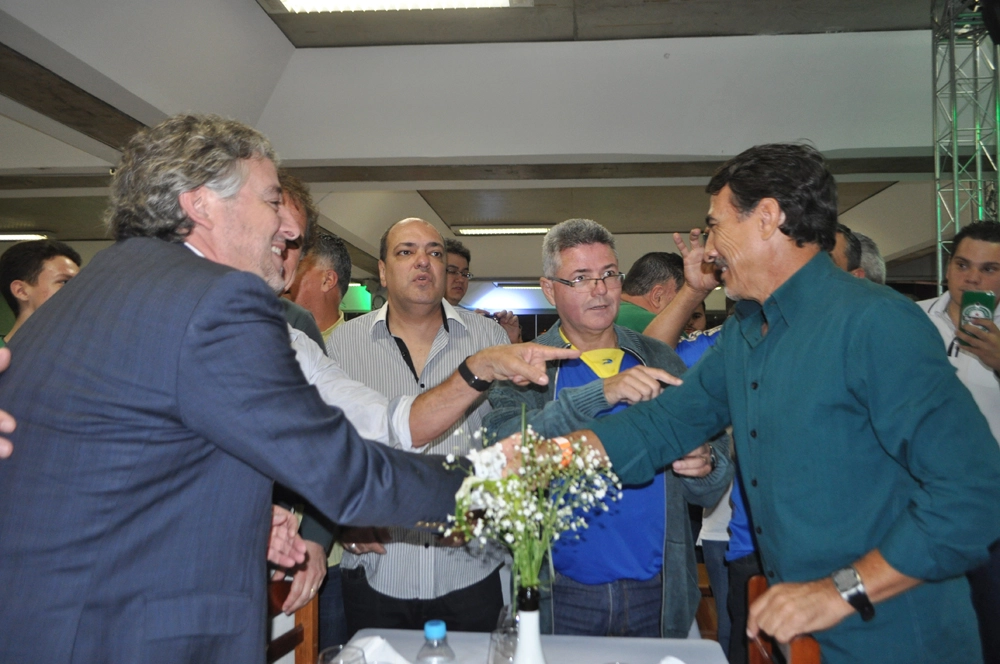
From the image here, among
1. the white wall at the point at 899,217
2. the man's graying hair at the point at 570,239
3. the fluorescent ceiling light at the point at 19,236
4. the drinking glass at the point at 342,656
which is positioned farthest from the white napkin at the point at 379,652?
the fluorescent ceiling light at the point at 19,236

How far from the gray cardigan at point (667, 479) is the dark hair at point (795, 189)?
660 mm

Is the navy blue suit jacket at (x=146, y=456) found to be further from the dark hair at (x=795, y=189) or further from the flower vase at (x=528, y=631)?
the dark hair at (x=795, y=189)

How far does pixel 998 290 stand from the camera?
3.67 meters

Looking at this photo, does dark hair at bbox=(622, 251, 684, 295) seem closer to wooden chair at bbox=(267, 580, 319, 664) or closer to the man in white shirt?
the man in white shirt

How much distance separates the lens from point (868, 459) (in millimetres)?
1548

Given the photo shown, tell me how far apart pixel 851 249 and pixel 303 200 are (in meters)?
2.35

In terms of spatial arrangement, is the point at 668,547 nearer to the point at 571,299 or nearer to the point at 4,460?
the point at 571,299

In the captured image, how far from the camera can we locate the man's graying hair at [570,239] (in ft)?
8.79

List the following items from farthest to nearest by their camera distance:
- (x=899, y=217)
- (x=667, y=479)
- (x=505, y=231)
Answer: (x=505, y=231) < (x=899, y=217) < (x=667, y=479)

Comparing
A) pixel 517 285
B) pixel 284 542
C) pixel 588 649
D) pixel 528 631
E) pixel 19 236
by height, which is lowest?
pixel 588 649

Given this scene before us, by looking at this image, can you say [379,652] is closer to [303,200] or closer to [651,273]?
[303,200]

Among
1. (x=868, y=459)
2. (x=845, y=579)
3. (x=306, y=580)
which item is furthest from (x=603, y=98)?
(x=845, y=579)

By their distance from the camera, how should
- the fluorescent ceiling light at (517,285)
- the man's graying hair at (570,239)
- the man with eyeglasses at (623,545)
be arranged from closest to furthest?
the man with eyeglasses at (623,545) → the man's graying hair at (570,239) → the fluorescent ceiling light at (517,285)

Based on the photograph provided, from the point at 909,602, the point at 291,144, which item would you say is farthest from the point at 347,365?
the point at 291,144
